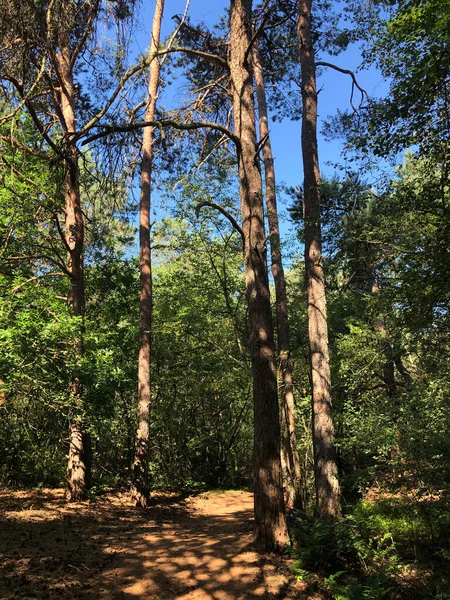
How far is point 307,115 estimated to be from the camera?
8789 millimetres

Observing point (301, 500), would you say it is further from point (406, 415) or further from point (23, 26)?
point (23, 26)

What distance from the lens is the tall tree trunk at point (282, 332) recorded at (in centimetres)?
922

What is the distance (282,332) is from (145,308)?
11.6 ft

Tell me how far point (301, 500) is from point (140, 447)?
156 inches

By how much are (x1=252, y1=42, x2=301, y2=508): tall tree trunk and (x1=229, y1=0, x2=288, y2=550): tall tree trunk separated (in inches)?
60.5

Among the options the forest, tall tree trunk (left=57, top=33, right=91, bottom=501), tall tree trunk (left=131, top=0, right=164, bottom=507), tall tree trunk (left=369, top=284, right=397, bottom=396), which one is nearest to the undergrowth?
the forest

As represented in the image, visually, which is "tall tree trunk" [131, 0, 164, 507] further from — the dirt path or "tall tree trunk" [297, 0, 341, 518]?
"tall tree trunk" [297, 0, 341, 518]

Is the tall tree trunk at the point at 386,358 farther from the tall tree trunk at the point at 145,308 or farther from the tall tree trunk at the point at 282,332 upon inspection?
the tall tree trunk at the point at 145,308

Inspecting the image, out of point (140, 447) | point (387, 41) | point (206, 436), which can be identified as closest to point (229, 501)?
point (206, 436)

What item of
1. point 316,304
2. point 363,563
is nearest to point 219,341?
point 316,304

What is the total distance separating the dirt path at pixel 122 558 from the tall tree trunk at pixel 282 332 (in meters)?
1.64

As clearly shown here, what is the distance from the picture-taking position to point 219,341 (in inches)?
521

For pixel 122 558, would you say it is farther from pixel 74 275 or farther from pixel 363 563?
pixel 74 275

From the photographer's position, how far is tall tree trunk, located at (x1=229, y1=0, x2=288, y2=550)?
5.57 metres
